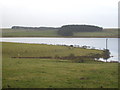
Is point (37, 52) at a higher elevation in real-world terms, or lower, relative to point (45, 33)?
lower

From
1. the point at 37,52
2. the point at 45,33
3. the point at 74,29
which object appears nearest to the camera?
the point at 37,52

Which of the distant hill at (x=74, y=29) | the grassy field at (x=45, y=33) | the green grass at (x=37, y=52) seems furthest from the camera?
the grassy field at (x=45, y=33)

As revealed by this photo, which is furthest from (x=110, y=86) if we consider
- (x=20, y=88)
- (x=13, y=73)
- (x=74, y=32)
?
(x=74, y=32)

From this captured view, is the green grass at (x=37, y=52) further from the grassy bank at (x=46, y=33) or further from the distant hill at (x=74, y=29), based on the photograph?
the grassy bank at (x=46, y=33)

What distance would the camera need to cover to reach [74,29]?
161 m

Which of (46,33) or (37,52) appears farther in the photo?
(46,33)

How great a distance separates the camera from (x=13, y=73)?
809 inches

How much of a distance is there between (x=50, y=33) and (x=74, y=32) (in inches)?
813

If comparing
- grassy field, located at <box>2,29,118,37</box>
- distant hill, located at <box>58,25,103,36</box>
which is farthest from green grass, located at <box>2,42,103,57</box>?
grassy field, located at <box>2,29,118,37</box>

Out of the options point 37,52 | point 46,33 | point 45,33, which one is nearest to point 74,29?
point 46,33

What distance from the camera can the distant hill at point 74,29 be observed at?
6076 inches

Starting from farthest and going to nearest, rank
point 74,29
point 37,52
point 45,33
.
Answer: point 45,33, point 74,29, point 37,52

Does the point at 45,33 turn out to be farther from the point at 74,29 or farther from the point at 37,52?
the point at 37,52

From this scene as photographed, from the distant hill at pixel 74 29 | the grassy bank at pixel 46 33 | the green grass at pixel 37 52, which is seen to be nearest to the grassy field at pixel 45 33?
the grassy bank at pixel 46 33
